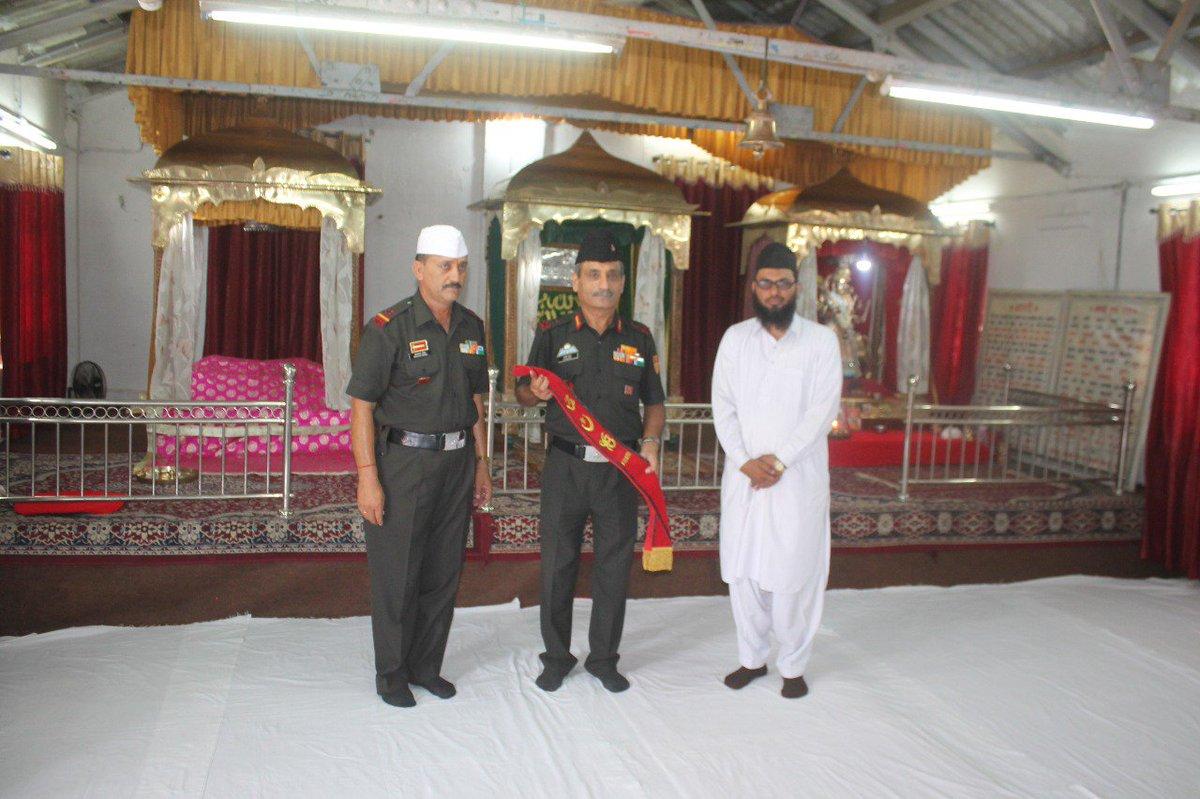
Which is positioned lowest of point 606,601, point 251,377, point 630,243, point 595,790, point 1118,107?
point 595,790

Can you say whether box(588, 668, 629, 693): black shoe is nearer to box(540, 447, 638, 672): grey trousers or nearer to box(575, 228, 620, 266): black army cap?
box(540, 447, 638, 672): grey trousers

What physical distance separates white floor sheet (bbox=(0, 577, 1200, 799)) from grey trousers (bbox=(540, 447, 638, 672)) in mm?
274

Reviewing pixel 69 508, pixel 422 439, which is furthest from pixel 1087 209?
pixel 69 508

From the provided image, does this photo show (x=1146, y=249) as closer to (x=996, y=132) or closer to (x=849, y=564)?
(x=996, y=132)

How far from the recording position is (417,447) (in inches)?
138

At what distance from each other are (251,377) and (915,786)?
6026mm

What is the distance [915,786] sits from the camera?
125 inches

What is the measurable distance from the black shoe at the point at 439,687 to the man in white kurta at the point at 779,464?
116cm

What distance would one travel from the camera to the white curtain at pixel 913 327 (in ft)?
29.0

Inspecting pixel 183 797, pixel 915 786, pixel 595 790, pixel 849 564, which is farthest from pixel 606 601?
pixel 849 564

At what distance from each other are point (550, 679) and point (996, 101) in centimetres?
491

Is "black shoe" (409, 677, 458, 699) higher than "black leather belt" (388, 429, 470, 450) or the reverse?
the reverse

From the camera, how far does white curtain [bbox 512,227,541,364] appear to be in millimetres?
7762

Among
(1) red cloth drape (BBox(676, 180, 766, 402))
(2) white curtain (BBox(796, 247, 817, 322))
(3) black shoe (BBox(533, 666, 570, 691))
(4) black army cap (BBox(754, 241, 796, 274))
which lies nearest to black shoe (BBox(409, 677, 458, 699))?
(3) black shoe (BBox(533, 666, 570, 691))
